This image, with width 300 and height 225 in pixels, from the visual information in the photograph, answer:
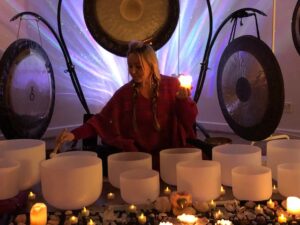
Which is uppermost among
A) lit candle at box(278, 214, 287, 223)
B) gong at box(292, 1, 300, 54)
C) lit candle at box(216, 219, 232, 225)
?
gong at box(292, 1, 300, 54)

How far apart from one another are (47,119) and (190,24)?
1511 mm

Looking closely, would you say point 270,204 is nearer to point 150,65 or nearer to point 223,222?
point 223,222

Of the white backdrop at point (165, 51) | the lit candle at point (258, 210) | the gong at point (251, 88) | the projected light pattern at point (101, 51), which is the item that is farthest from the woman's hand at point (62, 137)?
the projected light pattern at point (101, 51)

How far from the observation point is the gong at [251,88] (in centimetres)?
209

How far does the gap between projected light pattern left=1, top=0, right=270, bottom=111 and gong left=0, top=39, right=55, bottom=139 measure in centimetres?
68

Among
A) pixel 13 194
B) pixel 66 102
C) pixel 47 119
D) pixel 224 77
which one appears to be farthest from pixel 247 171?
pixel 66 102

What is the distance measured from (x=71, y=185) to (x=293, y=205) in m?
0.60

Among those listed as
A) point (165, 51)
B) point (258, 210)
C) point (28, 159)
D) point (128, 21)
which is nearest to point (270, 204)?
point (258, 210)

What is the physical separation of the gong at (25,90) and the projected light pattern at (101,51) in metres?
0.68

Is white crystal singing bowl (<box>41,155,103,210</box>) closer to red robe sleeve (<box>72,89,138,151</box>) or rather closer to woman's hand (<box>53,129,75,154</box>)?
woman's hand (<box>53,129,75,154</box>)

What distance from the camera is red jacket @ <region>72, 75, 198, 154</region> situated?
1794 mm

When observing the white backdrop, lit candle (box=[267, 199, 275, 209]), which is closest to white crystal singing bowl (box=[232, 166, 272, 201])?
lit candle (box=[267, 199, 275, 209])

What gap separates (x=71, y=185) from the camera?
1.18 meters

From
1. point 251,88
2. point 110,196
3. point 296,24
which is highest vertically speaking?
point 296,24
